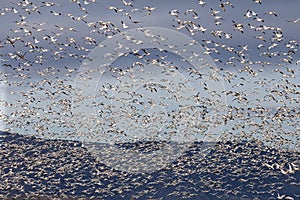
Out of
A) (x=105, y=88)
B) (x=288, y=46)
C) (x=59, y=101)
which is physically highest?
(x=288, y=46)

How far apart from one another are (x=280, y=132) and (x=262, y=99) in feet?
82.6

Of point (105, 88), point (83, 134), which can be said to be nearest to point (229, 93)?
point (105, 88)

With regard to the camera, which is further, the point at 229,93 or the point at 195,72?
the point at 229,93

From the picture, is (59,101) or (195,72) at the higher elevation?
(195,72)

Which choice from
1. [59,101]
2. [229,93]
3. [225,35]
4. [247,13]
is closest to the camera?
[247,13]

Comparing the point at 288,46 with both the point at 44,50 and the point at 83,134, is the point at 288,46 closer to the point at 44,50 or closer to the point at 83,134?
the point at 44,50

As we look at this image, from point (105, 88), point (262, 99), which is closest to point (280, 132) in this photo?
point (262, 99)

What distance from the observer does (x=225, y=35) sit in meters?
65.9

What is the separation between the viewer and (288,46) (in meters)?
67.2

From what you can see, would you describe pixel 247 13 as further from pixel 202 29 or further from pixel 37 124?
pixel 37 124

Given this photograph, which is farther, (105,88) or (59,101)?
(59,101)

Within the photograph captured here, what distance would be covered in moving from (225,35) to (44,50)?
1648 cm

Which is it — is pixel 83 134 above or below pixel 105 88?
below

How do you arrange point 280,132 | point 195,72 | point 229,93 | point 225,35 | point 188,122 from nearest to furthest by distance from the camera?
1. point 225,35
2. point 195,72
3. point 229,93
4. point 280,132
5. point 188,122
